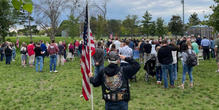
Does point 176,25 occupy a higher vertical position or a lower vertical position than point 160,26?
lower

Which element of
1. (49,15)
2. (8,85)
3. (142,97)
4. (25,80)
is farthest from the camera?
(49,15)

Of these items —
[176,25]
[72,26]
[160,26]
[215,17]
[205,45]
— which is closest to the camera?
[215,17]

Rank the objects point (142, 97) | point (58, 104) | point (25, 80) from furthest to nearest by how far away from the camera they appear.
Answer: point (25, 80), point (142, 97), point (58, 104)

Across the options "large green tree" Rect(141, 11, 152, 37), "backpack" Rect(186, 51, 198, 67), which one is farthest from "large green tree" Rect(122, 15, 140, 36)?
"backpack" Rect(186, 51, 198, 67)

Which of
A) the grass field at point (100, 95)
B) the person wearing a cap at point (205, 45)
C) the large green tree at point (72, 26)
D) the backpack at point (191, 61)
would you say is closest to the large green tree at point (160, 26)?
the large green tree at point (72, 26)

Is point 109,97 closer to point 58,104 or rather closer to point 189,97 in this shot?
point 58,104

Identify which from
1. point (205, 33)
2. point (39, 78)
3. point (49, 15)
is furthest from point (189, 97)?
point (49, 15)

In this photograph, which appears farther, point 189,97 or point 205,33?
point 205,33

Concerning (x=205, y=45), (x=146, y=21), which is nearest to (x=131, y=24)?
(x=146, y=21)

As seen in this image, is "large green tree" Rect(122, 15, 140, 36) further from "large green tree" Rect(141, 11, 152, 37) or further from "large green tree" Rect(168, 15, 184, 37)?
"large green tree" Rect(168, 15, 184, 37)

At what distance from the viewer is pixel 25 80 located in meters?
10.2

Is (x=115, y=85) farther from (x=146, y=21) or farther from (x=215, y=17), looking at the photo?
(x=146, y=21)

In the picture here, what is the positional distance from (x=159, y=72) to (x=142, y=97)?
2.28 m

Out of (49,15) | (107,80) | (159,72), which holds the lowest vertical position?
(159,72)
